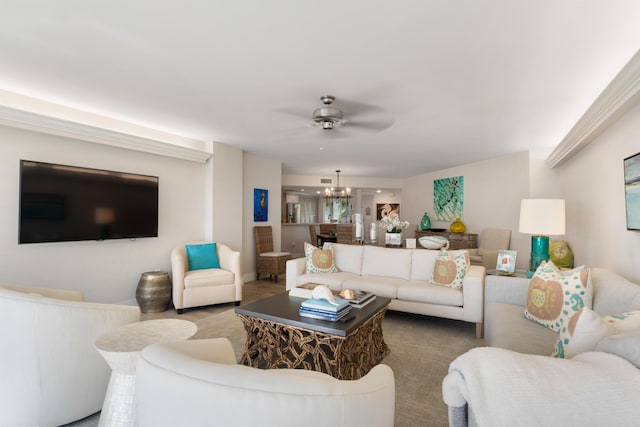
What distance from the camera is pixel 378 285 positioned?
12.3 ft

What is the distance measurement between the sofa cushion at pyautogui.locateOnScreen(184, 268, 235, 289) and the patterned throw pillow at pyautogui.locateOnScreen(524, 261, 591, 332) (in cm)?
344

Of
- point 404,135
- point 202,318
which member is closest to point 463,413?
point 202,318

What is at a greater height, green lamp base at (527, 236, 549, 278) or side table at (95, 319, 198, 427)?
green lamp base at (527, 236, 549, 278)

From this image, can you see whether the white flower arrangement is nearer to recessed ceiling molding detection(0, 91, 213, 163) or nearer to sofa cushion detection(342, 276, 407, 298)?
sofa cushion detection(342, 276, 407, 298)

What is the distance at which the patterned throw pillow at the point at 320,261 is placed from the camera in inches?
169

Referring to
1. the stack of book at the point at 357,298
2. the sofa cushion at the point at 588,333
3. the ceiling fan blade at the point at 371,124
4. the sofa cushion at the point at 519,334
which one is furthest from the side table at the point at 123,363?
the ceiling fan blade at the point at 371,124

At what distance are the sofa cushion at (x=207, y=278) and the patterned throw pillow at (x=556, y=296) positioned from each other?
11.3ft

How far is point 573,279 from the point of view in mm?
2062

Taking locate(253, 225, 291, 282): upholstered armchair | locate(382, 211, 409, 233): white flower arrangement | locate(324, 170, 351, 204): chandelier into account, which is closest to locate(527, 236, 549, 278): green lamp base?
locate(382, 211, 409, 233): white flower arrangement

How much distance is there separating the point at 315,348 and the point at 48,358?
1.58m

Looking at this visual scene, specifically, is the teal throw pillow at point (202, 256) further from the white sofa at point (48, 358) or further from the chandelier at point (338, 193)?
the chandelier at point (338, 193)

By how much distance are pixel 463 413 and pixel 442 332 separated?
8.49 ft

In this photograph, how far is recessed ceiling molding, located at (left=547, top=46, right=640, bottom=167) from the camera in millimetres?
2078

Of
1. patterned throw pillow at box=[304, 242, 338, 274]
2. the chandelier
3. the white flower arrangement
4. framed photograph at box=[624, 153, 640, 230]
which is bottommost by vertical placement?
→ patterned throw pillow at box=[304, 242, 338, 274]
